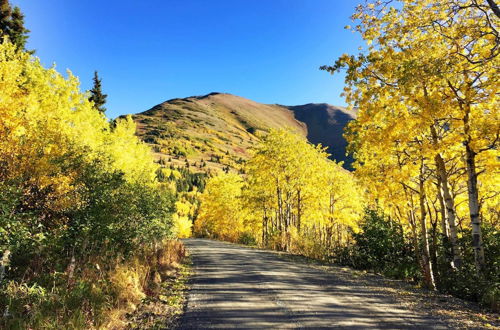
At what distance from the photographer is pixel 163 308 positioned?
7586mm

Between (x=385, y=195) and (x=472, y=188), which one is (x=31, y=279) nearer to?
(x=385, y=195)

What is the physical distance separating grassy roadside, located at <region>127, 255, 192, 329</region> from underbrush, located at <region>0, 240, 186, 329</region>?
181mm

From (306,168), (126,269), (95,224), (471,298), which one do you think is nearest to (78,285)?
(126,269)

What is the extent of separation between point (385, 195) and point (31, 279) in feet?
43.9

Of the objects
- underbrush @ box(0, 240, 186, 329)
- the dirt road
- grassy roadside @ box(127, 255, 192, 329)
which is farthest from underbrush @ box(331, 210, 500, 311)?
underbrush @ box(0, 240, 186, 329)

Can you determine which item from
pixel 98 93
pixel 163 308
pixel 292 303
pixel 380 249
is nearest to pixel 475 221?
pixel 380 249

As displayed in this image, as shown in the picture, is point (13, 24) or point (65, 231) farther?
point (13, 24)

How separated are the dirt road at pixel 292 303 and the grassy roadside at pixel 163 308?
0.27 m

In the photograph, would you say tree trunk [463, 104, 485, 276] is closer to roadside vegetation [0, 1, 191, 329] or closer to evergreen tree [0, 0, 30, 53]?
roadside vegetation [0, 1, 191, 329]

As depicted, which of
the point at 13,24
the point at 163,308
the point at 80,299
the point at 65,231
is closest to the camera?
the point at 80,299

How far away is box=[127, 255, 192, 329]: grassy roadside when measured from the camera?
21.5ft

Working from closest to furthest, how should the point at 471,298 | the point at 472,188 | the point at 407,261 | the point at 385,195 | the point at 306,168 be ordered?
the point at 471,298, the point at 472,188, the point at 385,195, the point at 407,261, the point at 306,168

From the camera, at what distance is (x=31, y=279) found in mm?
9359

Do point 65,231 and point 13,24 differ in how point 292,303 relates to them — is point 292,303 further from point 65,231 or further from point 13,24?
point 13,24
